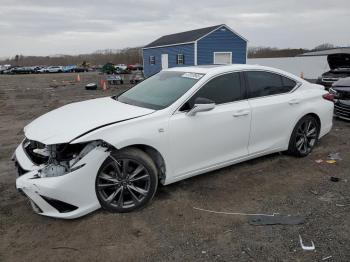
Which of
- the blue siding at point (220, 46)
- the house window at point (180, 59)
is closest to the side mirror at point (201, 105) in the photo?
the blue siding at point (220, 46)

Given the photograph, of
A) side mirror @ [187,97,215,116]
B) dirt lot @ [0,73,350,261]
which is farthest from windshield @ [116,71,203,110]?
dirt lot @ [0,73,350,261]

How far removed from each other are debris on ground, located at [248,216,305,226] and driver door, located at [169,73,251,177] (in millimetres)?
1038

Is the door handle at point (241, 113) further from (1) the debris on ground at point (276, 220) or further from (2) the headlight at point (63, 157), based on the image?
(2) the headlight at point (63, 157)

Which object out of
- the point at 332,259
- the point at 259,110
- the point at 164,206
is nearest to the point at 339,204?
the point at 332,259

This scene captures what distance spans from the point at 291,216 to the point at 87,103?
3155 mm

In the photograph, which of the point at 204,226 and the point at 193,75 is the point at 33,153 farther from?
the point at 193,75

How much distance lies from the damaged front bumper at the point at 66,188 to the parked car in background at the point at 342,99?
680 cm

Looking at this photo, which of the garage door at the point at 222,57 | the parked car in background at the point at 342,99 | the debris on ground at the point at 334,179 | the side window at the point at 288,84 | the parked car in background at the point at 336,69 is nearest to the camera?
the debris on ground at the point at 334,179

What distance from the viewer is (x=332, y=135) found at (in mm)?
7344

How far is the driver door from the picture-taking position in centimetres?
417

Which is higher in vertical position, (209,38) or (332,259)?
(209,38)

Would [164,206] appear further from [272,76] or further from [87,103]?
[272,76]

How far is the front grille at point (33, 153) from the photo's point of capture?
384cm

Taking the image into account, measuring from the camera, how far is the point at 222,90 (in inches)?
185
